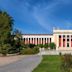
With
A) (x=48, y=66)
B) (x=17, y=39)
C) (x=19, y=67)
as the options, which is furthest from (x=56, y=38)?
(x=19, y=67)

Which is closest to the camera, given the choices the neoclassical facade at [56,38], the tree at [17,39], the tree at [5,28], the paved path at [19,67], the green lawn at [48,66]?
the paved path at [19,67]

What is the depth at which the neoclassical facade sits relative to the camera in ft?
441

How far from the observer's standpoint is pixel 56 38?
134375mm

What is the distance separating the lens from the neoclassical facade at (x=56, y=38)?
134375 mm

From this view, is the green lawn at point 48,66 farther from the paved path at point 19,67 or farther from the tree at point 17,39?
the tree at point 17,39

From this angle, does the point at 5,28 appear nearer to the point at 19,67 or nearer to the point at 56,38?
the point at 19,67

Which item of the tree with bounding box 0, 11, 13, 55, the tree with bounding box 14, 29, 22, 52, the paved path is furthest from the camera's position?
the tree with bounding box 14, 29, 22, 52

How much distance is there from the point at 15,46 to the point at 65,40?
6571 cm

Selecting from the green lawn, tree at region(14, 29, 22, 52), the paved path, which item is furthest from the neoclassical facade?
the paved path

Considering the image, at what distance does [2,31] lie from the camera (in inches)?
2281

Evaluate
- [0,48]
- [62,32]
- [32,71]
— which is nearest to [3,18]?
[0,48]

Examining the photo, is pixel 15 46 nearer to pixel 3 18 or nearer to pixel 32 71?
pixel 3 18

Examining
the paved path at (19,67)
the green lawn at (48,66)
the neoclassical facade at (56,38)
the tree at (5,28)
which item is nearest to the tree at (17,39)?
the tree at (5,28)

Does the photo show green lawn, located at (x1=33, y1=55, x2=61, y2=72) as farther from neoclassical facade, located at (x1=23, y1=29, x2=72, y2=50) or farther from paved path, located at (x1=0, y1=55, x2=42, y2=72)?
neoclassical facade, located at (x1=23, y1=29, x2=72, y2=50)
